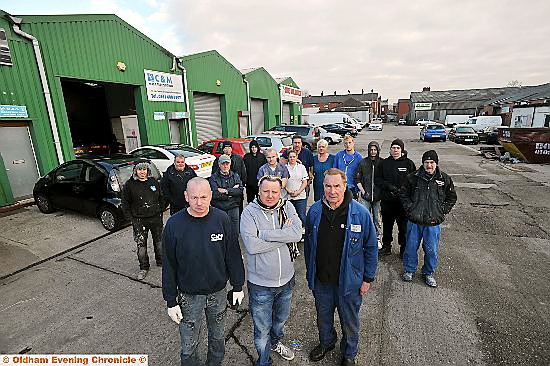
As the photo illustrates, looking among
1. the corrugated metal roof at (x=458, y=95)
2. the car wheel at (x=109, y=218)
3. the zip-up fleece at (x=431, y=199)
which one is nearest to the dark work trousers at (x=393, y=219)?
the zip-up fleece at (x=431, y=199)

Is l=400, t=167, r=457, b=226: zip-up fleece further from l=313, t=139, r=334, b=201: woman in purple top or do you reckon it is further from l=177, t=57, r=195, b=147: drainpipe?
l=177, t=57, r=195, b=147: drainpipe

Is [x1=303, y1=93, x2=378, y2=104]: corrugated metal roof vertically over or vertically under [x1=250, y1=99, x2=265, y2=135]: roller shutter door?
over

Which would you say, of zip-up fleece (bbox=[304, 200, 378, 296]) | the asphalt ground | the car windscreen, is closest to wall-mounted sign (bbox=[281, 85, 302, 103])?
the car windscreen

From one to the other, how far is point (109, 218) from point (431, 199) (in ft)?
19.8

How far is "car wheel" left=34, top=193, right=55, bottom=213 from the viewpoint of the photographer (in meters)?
7.03

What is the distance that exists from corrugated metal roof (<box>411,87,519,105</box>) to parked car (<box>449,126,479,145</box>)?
4218cm

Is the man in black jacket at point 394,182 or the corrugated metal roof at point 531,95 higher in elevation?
the corrugated metal roof at point 531,95

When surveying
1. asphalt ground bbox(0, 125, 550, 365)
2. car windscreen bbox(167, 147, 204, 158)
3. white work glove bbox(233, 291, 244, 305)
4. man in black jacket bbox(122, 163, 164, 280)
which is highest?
car windscreen bbox(167, 147, 204, 158)

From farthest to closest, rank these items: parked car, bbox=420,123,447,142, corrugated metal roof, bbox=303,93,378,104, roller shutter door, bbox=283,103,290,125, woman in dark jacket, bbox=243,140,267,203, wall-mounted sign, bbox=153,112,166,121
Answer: corrugated metal roof, bbox=303,93,378,104 < roller shutter door, bbox=283,103,290,125 < parked car, bbox=420,123,447,142 < wall-mounted sign, bbox=153,112,166,121 < woman in dark jacket, bbox=243,140,267,203

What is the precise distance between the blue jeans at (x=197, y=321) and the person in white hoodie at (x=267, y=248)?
29 cm

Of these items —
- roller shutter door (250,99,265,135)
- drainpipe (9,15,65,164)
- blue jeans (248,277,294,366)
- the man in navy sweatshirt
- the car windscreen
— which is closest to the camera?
the man in navy sweatshirt

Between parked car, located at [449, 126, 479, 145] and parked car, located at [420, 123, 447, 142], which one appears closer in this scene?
parked car, located at [449, 126, 479, 145]

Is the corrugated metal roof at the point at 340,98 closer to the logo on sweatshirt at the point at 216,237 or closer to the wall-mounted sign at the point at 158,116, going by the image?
the wall-mounted sign at the point at 158,116

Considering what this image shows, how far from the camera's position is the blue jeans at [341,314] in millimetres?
2527
